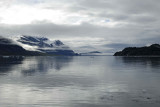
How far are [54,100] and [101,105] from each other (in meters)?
7.44

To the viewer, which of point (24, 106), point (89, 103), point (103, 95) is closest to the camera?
point (24, 106)

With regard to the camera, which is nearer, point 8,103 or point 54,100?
point 8,103

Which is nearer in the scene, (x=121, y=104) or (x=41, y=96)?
(x=121, y=104)

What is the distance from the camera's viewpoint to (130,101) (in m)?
30.4

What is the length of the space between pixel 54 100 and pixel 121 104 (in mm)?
9978

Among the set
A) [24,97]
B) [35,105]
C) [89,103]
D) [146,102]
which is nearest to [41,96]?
[24,97]

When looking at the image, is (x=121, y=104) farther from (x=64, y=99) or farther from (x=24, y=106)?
(x=24, y=106)

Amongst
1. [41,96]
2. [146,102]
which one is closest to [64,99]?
[41,96]

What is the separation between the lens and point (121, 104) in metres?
28.8

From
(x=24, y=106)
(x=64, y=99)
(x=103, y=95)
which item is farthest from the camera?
(x=103, y=95)

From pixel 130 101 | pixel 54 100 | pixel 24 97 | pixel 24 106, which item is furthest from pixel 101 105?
pixel 24 97

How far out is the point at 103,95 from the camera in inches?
1368

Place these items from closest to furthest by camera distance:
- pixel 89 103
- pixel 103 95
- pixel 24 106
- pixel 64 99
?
pixel 24 106
pixel 89 103
pixel 64 99
pixel 103 95

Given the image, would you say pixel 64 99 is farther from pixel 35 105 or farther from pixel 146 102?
pixel 146 102
